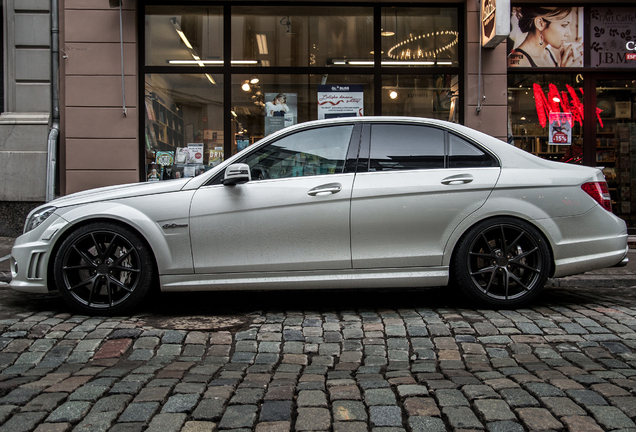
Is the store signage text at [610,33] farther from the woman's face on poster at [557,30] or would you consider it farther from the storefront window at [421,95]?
the storefront window at [421,95]

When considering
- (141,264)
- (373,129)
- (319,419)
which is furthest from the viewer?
(373,129)

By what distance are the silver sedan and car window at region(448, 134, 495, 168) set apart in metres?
0.06

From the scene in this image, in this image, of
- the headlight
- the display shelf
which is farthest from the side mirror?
the display shelf

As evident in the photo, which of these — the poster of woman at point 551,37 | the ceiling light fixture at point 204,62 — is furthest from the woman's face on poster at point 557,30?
the ceiling light fixture at point 204,62

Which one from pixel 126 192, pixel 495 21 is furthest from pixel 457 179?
pixel 495 21

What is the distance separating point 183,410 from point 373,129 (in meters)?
2.86

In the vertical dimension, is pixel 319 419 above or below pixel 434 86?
below

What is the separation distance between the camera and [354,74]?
31.6ft

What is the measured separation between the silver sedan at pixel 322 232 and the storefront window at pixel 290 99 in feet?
16.9

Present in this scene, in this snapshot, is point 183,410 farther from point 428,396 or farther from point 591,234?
point 591,234

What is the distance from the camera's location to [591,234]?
4.53 meters

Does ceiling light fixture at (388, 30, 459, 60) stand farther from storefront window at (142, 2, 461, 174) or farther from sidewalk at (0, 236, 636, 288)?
sidewalk at (0, 236, 636, 288)

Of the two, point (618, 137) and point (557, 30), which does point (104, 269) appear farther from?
point (618, 137)

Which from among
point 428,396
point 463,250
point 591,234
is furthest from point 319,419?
point 591,234
